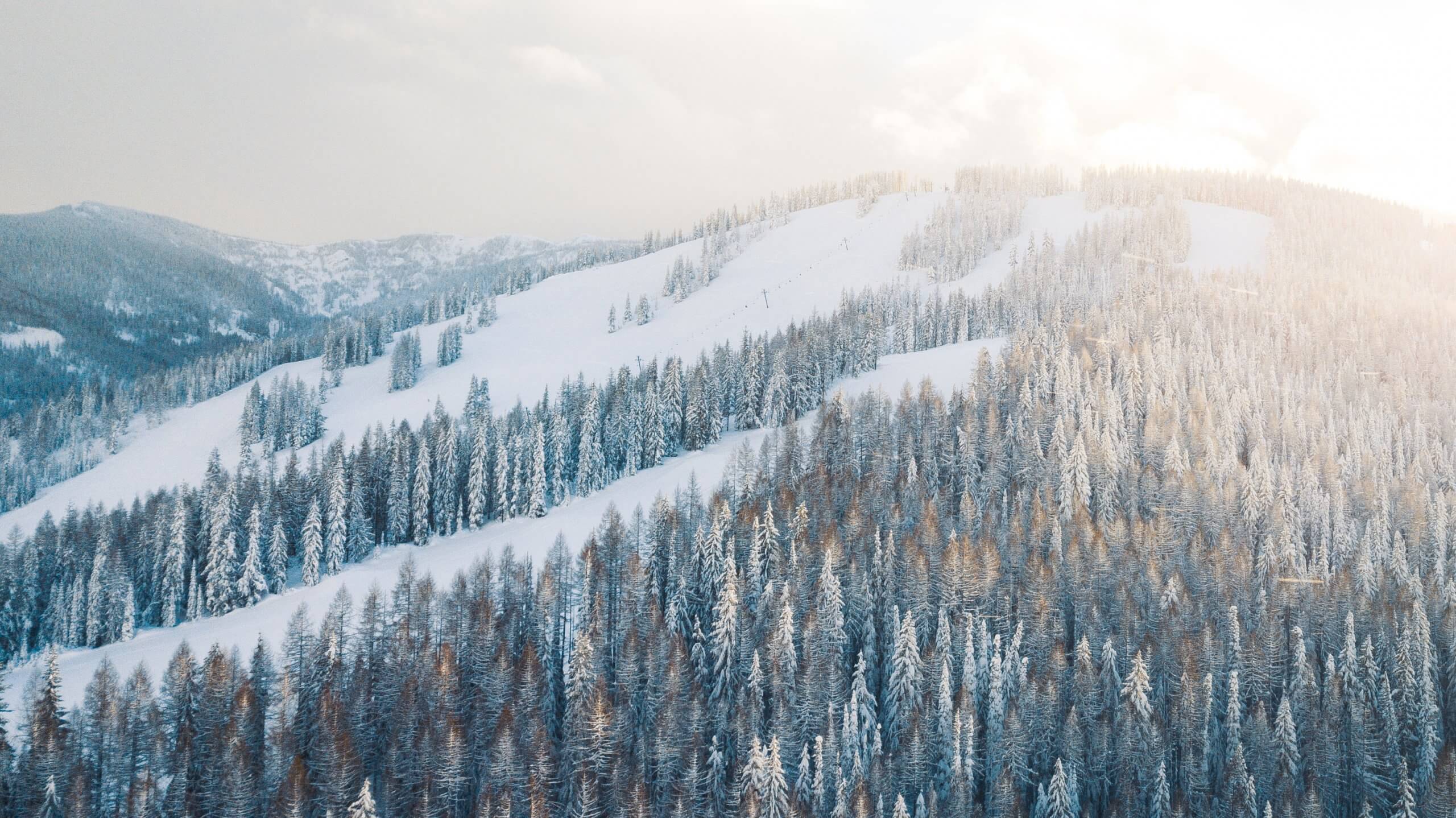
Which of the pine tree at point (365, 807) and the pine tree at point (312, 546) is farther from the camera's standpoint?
the pine tree at point (312, 546)

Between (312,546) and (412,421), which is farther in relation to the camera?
(412,421)

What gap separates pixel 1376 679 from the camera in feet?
232

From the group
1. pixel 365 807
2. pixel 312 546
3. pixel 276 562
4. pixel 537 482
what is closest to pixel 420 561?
pixel 312 546

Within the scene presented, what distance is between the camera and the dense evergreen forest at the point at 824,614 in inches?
2233

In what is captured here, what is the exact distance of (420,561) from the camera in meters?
96.1

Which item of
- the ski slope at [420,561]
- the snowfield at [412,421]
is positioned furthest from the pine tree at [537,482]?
the snowfield at [412,421]

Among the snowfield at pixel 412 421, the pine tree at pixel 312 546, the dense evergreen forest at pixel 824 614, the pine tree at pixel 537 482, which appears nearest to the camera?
the dense evergreen forest at pixel 824 614

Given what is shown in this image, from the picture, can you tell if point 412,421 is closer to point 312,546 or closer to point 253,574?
point 312,546

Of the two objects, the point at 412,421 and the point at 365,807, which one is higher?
the point at 412,421

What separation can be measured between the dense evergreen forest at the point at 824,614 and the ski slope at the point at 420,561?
7.85 feet

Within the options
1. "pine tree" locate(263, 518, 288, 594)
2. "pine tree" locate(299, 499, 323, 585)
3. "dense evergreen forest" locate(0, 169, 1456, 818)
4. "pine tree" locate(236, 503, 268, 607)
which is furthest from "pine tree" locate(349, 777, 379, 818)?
"pine tree" locate(263, 518, 288, 594)

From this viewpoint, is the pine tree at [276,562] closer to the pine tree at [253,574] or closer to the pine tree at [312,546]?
the pine tree at [253,574]

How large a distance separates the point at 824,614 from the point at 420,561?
51019 millimetres

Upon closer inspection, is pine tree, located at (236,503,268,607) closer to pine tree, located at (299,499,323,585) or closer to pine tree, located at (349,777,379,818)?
pine tree, located at (299,499,323,585)
